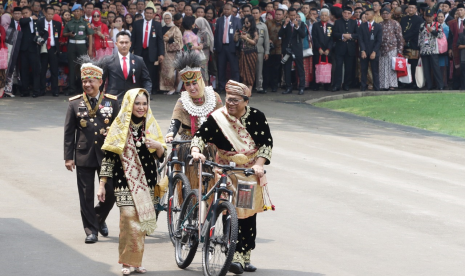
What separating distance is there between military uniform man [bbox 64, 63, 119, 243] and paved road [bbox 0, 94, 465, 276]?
0.36m

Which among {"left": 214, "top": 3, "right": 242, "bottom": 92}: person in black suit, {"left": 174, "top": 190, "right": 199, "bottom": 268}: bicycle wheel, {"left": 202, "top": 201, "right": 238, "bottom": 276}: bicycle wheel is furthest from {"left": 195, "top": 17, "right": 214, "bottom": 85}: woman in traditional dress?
{"left": 202, "top": 201, "right": 238, "bottom": 276}: bicycle wheel

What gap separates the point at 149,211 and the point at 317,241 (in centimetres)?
196

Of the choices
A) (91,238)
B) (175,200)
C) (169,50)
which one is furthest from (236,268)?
(169,50)

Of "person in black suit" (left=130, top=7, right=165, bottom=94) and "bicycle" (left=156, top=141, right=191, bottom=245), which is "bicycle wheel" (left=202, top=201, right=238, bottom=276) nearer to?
"bicycle" (left=156, top=141, right=191, bottom=245)

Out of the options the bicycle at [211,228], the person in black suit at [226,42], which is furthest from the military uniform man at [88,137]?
the person in black suit at [226,42]

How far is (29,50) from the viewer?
1905 cm

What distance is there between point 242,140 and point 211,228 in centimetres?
86

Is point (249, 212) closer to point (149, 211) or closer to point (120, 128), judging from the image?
point (149, 211)

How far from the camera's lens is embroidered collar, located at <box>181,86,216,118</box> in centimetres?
848

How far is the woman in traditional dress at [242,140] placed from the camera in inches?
281

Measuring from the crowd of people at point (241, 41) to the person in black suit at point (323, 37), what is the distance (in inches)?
1.0

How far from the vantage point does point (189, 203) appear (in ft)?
24.3

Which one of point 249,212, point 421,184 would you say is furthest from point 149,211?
point 421,184

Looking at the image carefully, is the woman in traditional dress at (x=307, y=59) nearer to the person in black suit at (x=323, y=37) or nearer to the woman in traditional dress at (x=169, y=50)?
the person in black suit at (x=323, y=37)
